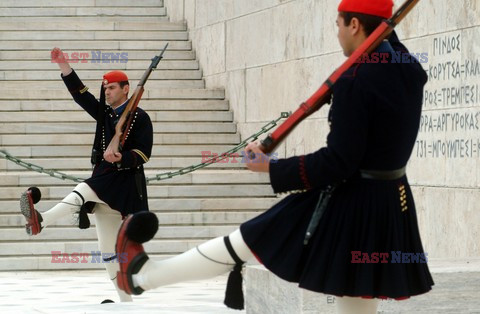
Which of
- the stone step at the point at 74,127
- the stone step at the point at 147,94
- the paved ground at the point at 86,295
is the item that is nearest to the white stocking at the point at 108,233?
the paved ground at the point at 86,295

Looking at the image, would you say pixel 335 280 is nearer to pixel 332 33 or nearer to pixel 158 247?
pixel 158 247

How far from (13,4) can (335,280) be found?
16.7 meters

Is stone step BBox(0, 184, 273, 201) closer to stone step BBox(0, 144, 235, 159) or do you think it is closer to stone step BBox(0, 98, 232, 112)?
stone step BBox(0, 144, 235, 159)

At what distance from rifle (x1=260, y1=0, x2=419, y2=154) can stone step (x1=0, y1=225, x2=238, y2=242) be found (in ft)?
28.1

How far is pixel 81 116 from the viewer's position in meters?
15.6

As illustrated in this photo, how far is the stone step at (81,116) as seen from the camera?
50.6 feet

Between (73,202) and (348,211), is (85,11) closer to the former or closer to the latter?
(73,202)

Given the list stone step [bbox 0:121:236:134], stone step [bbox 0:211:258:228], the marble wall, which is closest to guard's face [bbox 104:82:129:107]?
the marble wall

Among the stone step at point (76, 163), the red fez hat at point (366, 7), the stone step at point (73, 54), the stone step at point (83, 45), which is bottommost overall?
the stone step at point (76, 163)

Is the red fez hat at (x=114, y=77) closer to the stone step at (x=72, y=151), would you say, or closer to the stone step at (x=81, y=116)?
the stone step at (x=72, y=151)

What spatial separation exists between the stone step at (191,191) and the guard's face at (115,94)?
16.6 ft

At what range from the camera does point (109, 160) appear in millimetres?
8273

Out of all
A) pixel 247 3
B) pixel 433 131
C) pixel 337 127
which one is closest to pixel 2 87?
pixel 247 3

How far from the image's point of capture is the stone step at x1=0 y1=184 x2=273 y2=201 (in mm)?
13445
